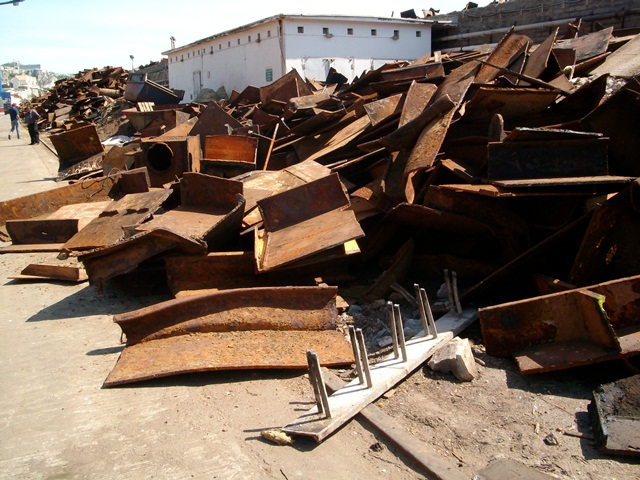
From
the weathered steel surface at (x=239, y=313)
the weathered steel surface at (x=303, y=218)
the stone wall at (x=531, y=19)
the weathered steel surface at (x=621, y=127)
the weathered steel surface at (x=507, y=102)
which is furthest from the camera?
the stone wall at (x=531, y=19)

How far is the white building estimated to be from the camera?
23.5 metres

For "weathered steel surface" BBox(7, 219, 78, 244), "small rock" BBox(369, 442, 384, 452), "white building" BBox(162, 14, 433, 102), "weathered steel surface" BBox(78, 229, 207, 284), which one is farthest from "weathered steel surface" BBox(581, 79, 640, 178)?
"white building" BBox(162, 14, 433, 102)

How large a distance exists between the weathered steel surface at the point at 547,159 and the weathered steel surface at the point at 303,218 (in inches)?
55.6

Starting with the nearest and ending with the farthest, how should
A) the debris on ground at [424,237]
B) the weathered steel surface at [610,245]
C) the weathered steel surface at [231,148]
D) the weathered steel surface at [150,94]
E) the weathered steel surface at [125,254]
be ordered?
the debris on ground at [424,237] → the weathered steel surface at [610,245] → the weathered steel surface at [125,254] → the weathered steel surface at [231,148] → the weathered steel surface at [150,94]

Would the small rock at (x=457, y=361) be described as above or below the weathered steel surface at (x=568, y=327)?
below

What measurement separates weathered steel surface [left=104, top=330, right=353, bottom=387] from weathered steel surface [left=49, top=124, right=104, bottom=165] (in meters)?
9.62

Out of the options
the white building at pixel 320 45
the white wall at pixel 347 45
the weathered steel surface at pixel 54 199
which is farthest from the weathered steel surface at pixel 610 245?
the white wall at pixel 347 45

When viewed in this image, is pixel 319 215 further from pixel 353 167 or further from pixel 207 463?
pixel 207 463

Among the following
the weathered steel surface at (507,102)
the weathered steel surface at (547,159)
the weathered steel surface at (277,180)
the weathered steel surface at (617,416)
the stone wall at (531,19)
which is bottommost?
the weathered steel surface at (617,416)

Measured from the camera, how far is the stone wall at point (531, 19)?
1634cm

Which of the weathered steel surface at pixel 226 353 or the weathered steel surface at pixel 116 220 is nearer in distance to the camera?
the weathered steel surface at pixel 226 353

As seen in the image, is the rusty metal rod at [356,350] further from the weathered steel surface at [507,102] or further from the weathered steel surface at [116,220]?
the weathered steel surface at [116,220]

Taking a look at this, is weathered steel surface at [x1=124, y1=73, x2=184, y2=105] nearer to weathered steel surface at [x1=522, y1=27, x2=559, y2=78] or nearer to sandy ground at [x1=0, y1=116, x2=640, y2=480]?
weathered steel surface at [x1=522, y1=27, x2=559, y2=78]

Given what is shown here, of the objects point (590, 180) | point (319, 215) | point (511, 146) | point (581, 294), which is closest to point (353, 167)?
point (319, 215)
